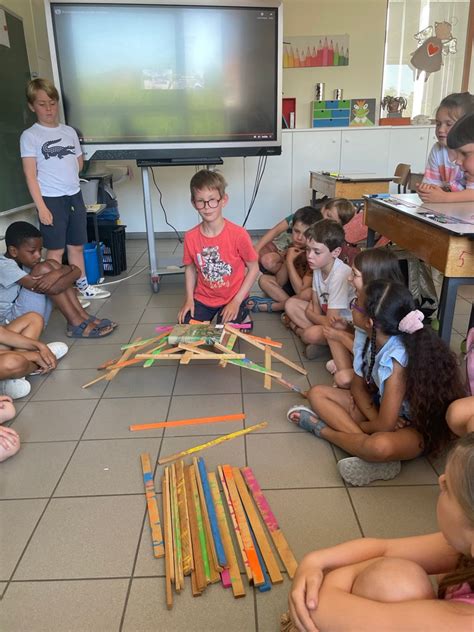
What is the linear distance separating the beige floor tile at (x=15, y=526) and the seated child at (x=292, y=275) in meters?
1.94

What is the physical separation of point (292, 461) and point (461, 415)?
620 millimetres

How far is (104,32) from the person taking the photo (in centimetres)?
356

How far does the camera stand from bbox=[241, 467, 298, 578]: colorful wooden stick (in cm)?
130

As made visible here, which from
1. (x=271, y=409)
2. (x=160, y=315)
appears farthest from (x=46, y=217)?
(x=271, y=409)

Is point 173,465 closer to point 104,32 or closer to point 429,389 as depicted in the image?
point 429,389

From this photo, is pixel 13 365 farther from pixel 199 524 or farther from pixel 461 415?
pixel 461 415

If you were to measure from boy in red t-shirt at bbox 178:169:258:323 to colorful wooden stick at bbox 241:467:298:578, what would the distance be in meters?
1.10

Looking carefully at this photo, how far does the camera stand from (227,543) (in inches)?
53.4

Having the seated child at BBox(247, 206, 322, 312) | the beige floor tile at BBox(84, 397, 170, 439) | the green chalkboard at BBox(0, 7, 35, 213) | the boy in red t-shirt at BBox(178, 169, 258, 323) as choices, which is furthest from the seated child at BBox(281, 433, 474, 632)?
the green chalkboard at BBox(0, 7, 35, 213)

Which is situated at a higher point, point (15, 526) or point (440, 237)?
point (440, 237)

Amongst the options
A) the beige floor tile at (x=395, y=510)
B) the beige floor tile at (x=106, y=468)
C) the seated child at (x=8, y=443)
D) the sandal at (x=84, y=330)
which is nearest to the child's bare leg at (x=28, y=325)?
the sandal at (x=84, y=330)

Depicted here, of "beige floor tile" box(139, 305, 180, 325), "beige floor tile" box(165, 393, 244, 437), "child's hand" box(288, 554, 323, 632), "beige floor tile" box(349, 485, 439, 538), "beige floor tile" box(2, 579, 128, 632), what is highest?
"child's hand" box(288, 554, 323, 632)

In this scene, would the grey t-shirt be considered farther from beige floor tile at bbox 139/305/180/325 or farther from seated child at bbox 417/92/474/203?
seated child at bbox 417/92/474/203

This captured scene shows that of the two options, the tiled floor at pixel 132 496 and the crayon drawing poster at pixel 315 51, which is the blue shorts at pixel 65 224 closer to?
the tiled floor at pixel 132 496
